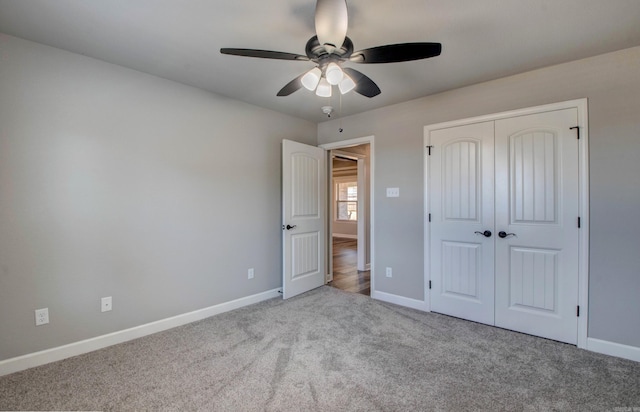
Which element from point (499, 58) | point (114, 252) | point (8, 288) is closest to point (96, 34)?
point (114, 252)

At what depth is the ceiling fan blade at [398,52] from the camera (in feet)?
5.12

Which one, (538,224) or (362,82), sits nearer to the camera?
(362,82)

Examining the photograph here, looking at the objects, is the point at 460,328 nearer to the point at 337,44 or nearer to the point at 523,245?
the point at 523,245

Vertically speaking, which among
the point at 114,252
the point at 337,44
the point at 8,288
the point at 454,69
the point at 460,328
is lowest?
the point at 460,328

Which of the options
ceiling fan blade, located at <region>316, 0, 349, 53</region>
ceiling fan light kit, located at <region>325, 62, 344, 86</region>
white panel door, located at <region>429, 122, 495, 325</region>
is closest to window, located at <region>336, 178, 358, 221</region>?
white panel door, located at <region>429, 122, 495, 325</region>

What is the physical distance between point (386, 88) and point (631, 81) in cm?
192

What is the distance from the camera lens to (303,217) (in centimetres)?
400

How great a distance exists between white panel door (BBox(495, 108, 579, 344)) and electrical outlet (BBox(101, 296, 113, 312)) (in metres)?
3.59

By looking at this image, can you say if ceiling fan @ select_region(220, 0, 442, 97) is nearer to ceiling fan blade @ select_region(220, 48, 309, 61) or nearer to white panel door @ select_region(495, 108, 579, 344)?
ceiling fan blade @ select_region(220, 48, 309, 61)

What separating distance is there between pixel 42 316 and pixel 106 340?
50cm

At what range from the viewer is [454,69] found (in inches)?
104

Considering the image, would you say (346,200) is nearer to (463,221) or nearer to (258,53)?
(463,221)

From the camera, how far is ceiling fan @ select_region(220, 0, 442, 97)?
145 cm

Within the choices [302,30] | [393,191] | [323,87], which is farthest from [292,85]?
[393,191]
